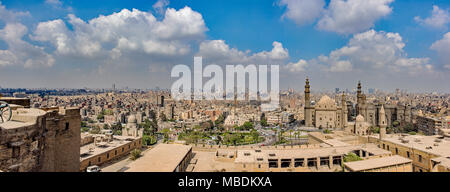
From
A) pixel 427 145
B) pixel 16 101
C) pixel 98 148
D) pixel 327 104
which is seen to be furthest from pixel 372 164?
pixel 327 104

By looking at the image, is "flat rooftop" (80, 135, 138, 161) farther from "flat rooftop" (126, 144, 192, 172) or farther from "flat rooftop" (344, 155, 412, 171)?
"flat rooftop" (344, 155, 412, 171)

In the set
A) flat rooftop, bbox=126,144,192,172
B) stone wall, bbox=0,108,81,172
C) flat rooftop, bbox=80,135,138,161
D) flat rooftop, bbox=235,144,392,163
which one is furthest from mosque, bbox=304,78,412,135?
stone wall, bbox=0,108,81,172

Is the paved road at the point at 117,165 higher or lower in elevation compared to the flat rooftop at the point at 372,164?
lower

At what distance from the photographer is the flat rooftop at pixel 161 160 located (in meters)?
8.01

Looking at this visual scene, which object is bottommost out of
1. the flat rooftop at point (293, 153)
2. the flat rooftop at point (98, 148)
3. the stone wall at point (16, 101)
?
the flat rooftop at point (293, 153)

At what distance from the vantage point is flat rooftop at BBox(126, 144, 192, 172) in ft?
26.3

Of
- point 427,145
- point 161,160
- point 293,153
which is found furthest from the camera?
point 293,153

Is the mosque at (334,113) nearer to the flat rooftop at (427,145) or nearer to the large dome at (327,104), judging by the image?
the large dome at (327,104)

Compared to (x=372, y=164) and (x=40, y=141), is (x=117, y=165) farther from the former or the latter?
(x=372, y=164)

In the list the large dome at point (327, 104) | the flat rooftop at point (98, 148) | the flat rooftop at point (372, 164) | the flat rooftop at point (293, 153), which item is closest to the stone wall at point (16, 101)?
the flat rooftop at point (98, 148)

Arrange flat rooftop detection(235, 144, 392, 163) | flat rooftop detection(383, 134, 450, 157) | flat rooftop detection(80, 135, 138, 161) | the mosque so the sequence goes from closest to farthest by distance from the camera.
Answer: flat rooftop detection(80, 135, 138, 161) → flat rooftop detection(383, 134, 450, 157) → flat rooftop detection(235, 144, 392, 163) → the mosque

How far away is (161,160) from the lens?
902 centimetres
